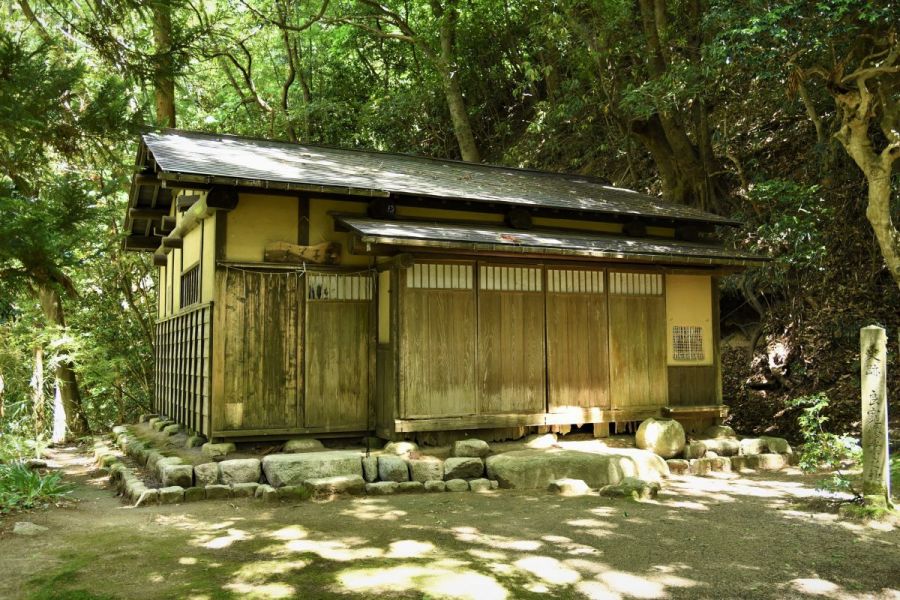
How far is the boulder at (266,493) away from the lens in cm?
758

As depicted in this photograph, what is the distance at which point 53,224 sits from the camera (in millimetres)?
5480

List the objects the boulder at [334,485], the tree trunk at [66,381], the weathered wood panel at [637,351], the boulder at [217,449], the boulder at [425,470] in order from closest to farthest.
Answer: the boulder at [334,485]
the boulder at [425,470]
the boulder at [217,449]
the weathered wood panel at [637,351]
the tree trunk at [66,381]

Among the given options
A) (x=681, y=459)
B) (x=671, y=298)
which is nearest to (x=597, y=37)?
(x=671, y=298)

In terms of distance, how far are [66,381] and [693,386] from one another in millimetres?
14500

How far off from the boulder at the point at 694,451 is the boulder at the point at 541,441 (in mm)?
1984

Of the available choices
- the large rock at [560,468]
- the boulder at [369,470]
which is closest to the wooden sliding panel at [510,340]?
the large rock at [560,468]

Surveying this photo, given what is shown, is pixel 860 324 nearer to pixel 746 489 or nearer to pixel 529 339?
pixel 746 489

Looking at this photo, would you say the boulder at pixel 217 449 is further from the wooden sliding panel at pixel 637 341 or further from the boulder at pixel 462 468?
the wooden sliding panel at pixel 637 341

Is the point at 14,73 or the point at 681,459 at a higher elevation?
the point at 14,73

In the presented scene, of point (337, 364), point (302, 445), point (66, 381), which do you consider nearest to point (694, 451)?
point (337, 364)

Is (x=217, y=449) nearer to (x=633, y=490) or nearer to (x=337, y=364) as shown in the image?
(x=337, y=364)

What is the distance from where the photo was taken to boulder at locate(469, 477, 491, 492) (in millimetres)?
8484

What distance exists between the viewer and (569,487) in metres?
8.24

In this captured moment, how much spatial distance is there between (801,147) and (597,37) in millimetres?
4971
